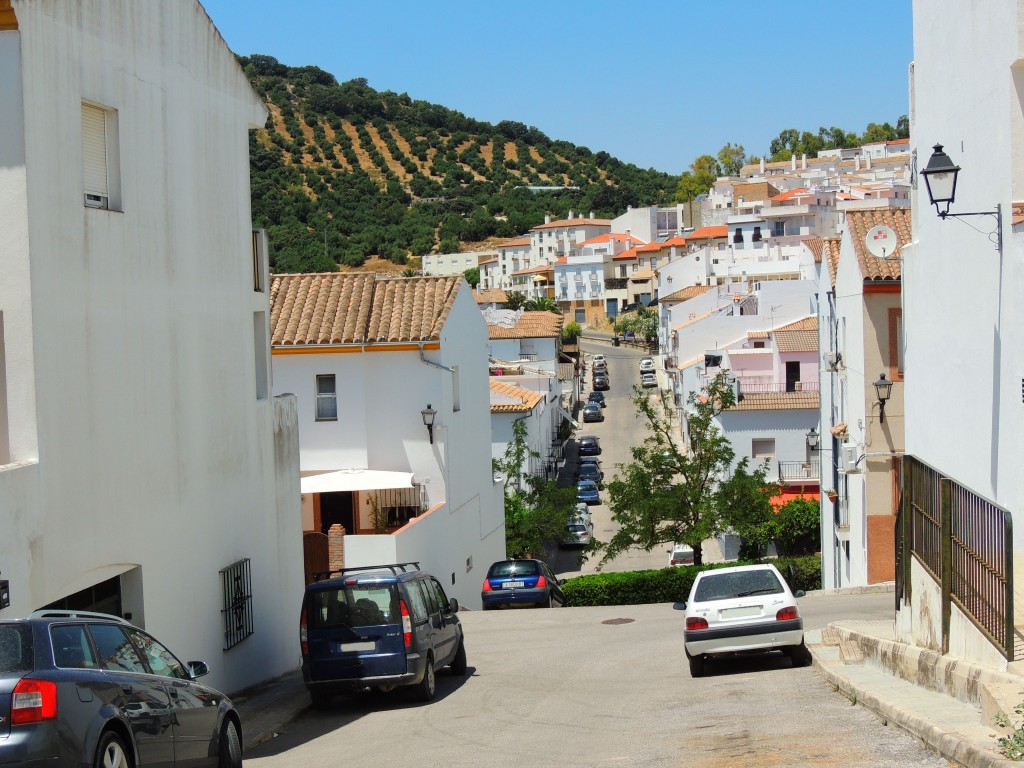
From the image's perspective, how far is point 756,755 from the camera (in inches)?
407

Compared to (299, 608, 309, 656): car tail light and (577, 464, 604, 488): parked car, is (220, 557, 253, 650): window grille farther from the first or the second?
(577, 464, 604, 488): parked car

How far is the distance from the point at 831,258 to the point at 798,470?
15847mm

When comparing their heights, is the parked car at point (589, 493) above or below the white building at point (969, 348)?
below

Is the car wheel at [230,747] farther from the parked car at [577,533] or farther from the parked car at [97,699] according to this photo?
the parked car at [577,533]

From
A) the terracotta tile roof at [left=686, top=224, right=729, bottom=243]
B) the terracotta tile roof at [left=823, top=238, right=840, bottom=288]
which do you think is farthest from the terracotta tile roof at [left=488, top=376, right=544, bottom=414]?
the terracotta tile roof at [left=686, top=224, right=729, bottom=243]

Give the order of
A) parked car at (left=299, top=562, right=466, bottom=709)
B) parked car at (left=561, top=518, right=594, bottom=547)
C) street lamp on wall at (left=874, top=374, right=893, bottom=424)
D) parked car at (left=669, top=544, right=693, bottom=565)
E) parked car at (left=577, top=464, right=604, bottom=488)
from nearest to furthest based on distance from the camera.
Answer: parked car at (left=299, top=562, right=466, bottom=709), street lamp on wall at (left=874, top=374, right=893, bottom=424), parked car at (left=669, top=544, right=693, bottom=565), parked car at (left=561, top=518, right=594, bottom=547), parked car at (left=577, top=464, right=604, bottom=488)

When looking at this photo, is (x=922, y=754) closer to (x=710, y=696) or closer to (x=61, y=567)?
(x=710, y=696)

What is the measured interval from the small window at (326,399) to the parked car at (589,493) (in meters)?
32.0

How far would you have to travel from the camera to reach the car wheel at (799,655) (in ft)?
57.4

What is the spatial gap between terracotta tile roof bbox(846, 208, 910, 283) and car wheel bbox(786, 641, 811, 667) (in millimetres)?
12246

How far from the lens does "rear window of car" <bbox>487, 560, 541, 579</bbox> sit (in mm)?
30906

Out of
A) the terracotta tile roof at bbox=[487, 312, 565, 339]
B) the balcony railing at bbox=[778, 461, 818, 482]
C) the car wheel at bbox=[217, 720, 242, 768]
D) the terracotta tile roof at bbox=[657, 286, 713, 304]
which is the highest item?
the terracotta tile roof at bbox=[657, 286, 713, 304]

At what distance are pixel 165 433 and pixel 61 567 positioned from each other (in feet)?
10.2

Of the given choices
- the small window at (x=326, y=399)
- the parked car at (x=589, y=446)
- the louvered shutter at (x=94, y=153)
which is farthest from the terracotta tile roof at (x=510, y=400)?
the louvered shutter at (x=94, y=153)
